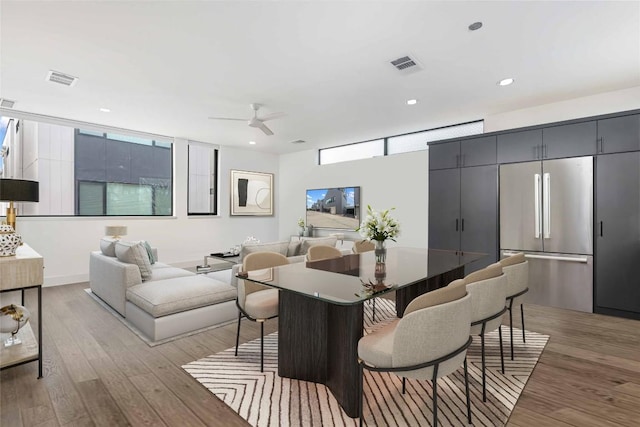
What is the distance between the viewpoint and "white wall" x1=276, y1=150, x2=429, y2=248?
18.7 ft

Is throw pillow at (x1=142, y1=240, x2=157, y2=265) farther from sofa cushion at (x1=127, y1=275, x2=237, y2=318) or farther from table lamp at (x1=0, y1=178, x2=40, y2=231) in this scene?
table lamp at (x1=0, y1=178, x2=40, y2=231)

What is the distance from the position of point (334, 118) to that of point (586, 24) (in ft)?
10.5

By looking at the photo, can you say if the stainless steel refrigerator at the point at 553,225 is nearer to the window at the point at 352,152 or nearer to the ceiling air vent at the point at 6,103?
the window at the point at 352,152

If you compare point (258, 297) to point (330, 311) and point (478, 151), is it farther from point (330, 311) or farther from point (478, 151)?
point (478, 151)

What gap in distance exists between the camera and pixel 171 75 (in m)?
3.45

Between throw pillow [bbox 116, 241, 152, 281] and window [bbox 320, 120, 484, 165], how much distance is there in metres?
4.54

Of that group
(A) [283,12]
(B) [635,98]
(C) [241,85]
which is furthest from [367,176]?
(A) [283,12]

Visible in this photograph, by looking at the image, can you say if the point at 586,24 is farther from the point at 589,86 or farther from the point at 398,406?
the point at 398,406

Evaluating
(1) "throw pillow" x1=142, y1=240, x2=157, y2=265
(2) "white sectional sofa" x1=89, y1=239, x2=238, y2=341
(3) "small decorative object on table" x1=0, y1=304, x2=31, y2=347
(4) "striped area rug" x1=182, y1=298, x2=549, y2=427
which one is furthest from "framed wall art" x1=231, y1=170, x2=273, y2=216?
(4) "striped area rug" x1=182, y1=298, x2=549, y2=427

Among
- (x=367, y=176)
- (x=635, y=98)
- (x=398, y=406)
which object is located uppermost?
(x=635, y=98)

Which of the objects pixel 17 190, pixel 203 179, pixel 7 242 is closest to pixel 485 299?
pixel 7 242

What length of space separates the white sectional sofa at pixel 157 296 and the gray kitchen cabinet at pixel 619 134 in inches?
180

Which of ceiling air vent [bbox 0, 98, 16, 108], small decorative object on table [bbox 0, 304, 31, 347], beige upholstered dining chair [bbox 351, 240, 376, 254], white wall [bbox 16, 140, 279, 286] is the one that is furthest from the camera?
white wall [bbox 16, 140, 279, 286]

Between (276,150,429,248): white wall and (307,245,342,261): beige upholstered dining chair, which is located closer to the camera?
(307,245,342,261): beige upholstered dining chair
